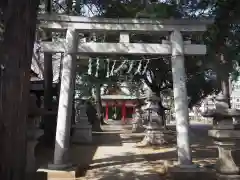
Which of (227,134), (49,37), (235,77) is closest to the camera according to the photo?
(227,134)

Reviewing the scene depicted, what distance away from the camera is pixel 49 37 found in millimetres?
11375

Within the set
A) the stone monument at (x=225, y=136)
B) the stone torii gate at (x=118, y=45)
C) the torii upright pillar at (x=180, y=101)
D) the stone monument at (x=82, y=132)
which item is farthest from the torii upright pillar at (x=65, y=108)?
the stone monument at (x=82, y=132)

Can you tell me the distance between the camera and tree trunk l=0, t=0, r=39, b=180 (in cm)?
389

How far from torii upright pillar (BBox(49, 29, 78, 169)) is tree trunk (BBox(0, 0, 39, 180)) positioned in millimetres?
3564

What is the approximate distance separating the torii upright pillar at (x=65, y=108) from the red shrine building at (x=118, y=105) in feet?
94.3

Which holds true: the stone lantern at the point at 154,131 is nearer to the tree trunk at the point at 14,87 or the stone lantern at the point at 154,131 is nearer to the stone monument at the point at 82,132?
the stone monument at the point at 82,132

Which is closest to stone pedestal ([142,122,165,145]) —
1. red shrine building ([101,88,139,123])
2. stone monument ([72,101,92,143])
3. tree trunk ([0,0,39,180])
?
stone monument ([72,101,92,143])

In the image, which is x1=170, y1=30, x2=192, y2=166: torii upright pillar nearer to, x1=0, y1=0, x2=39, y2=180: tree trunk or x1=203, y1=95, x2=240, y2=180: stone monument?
x1=203, y1=95, x2=240, y2=180: stone monument

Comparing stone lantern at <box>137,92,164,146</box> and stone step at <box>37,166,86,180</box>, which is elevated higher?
stone lantern at <box>137,92,164,146</box>

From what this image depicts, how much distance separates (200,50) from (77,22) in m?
3.32

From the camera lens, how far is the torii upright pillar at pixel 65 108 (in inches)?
300

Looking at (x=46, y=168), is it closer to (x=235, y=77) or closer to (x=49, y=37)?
(x=49, y=37)

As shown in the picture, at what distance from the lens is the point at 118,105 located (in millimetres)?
39031

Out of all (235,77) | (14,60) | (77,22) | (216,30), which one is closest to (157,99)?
(235,77)
